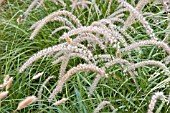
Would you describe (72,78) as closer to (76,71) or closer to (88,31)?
(88,31)

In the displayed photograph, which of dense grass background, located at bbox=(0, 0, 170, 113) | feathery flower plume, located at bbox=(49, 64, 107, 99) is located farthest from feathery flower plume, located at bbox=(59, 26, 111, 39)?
dense grass background, located at bbox=(0, 0, 170, 113)

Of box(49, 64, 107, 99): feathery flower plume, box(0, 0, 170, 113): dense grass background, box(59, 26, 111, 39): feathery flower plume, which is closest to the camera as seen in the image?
box(49, 64, 107, 99): feathery flower plume

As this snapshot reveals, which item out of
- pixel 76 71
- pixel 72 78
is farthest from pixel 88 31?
pixel 72 78

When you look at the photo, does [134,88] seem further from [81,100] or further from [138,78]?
[81,100]

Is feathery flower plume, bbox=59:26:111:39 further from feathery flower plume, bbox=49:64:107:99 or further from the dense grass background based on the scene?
the dense grass background

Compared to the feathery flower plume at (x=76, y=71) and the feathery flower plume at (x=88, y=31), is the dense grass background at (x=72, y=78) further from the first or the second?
the feathery flower plume at (x=88, y=31)

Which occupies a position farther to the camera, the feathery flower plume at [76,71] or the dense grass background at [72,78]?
the dense grass background at [72,78]

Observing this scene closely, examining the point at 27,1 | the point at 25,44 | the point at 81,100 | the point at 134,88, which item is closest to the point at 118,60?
the point at 81,100

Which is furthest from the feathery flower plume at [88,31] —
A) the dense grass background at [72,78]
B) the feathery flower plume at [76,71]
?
the dense grass background at [72,78]
